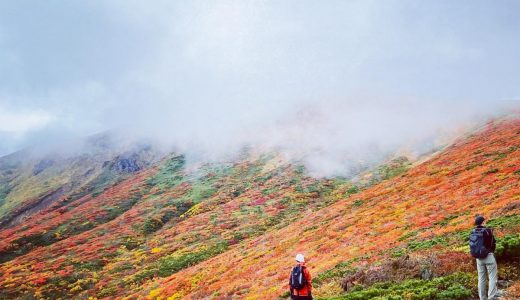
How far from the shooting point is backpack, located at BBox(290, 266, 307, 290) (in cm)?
1416

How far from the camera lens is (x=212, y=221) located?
72.8 metres

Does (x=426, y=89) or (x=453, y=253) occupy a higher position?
(x=426, y=89)

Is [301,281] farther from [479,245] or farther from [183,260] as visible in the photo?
[183,260]

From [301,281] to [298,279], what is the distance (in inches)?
5.3

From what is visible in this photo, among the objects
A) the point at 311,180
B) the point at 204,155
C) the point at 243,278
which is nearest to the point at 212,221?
the point at 311,180

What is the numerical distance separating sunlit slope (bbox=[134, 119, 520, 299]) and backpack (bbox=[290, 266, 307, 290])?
6.83 meters

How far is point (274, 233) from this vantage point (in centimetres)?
5434

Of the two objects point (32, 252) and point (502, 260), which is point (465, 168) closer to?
point (502, 260)

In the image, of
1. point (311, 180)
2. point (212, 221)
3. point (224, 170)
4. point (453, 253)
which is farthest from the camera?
→ point (224, 170)

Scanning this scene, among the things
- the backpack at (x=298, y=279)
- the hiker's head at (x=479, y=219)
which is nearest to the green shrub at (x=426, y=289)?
the hiker's head at (x=479, y=219)

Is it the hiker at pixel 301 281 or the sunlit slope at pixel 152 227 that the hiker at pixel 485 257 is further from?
the sunlit slope at pixel 152 227

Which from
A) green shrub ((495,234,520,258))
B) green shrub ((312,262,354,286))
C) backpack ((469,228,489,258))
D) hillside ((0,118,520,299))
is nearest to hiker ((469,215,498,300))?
backpack ((469,228,489,258))

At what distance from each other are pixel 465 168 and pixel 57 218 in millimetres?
94185

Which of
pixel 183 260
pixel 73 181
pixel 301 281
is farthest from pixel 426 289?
pixel 73 181
